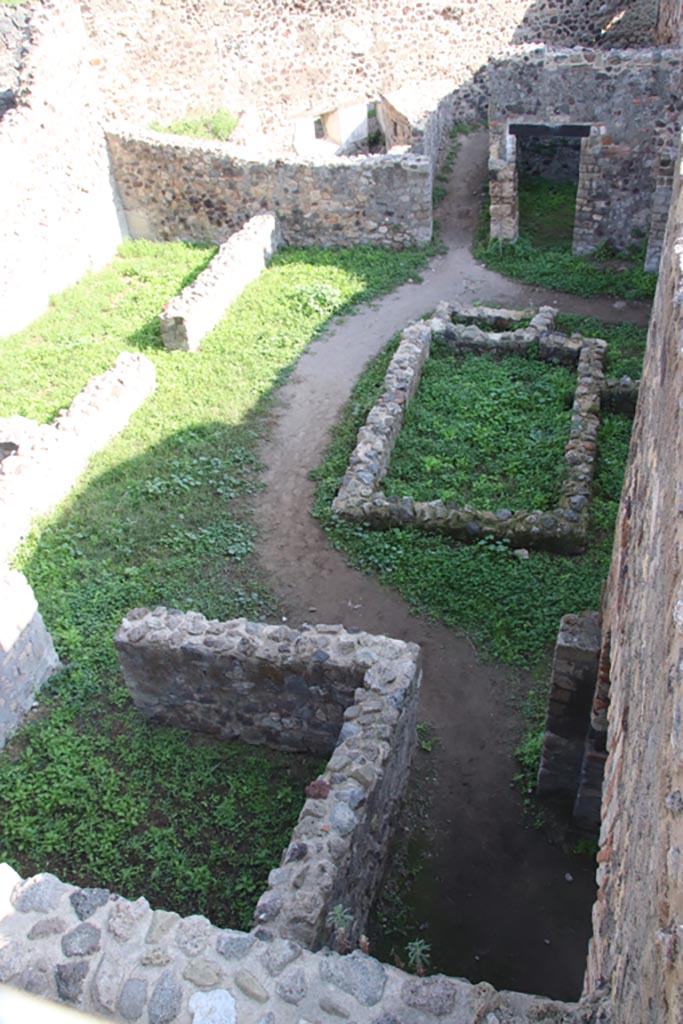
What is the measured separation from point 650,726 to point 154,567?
233 inches

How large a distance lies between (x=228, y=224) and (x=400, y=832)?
1156 cm

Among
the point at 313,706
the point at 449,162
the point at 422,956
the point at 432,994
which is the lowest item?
the point at 422,956

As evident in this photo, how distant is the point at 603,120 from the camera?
12602 mm

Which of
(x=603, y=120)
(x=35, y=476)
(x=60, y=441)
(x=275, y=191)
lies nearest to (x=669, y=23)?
(x=603, y=120)

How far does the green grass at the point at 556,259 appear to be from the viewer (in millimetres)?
12531

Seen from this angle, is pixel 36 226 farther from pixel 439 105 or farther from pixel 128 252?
pixel 439 105

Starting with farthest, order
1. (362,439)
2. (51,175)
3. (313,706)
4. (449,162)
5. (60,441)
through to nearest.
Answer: (449,162) → (51,175) → (362,439) → (60,441) → (313,706)

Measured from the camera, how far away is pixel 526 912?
5.35 m

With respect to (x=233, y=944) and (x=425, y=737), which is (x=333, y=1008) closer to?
(x=233, y=944)

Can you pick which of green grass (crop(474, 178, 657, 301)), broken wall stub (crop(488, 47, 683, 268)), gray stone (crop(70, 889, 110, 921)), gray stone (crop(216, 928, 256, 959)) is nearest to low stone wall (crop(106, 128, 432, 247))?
green grass (crop(474, 178, 657, 301))

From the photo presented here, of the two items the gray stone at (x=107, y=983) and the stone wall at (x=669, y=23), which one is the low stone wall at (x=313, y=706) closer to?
the gray stone at (x=107, y=983)

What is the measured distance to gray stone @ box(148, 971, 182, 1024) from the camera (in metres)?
3.60

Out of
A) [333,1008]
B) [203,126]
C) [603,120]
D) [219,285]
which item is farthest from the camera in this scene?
[203,126]

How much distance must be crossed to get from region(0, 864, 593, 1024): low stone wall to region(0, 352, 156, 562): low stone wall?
4.69m
